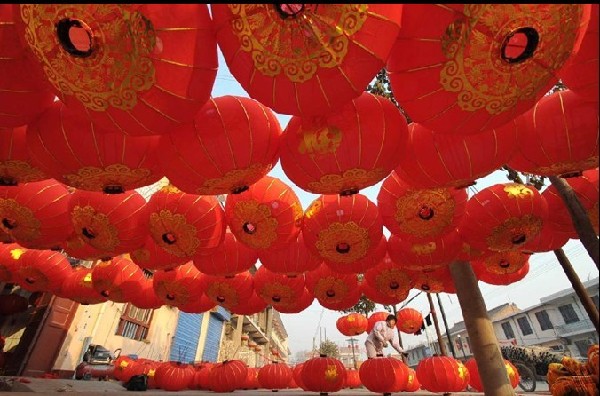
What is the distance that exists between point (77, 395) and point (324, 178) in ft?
22.5

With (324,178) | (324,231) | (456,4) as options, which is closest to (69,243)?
(324,231)

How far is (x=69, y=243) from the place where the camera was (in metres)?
5.35

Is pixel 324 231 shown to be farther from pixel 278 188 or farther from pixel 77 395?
pixel 77 395

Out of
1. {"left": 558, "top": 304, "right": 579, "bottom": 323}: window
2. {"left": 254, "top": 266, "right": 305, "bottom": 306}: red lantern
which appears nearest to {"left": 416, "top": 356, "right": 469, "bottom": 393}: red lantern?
{"left": 254, "top": 266, "right": 305, "bottom": 306}: red lantern

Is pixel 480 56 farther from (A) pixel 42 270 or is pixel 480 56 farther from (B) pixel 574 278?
(A) pixel 42 270

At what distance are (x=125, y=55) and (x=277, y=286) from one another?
579cm

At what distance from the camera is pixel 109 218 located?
432 cm

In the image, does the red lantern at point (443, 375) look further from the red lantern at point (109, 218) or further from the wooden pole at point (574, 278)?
the red lantern at point (109, 218)

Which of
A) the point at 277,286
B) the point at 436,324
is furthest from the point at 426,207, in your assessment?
the point at 436,324

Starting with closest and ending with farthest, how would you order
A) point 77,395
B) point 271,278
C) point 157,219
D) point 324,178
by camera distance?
point 324,178, point 157,219, point 77,395, point 271,278

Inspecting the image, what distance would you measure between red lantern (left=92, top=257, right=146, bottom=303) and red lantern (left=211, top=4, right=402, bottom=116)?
22.3ft

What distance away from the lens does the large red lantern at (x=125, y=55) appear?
184 cm

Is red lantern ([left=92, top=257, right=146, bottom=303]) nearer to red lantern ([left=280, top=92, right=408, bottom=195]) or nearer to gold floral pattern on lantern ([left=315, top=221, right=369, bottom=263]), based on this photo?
gold floral pattern on lantern ([left=315, top=221, right=369, bottom=263])

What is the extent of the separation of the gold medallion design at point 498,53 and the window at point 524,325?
3938cm
